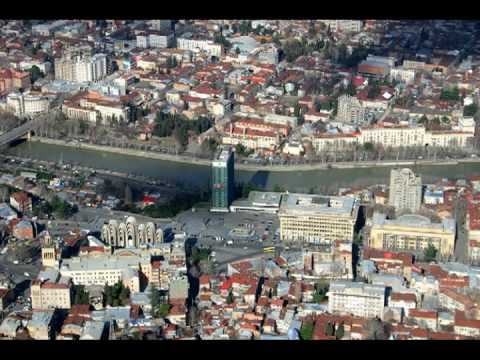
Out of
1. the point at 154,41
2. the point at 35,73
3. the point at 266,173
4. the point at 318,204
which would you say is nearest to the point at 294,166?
the point at 266,173

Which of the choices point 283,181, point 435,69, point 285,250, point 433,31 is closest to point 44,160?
point 283,181

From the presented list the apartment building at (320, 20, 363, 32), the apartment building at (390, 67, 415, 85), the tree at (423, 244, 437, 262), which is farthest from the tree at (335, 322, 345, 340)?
the apartment building at (320, 20, 363, 32)

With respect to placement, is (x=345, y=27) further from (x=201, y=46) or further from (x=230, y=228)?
(x=230, y=228)

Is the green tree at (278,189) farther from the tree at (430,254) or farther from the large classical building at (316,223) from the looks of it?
the tree at (430,254)

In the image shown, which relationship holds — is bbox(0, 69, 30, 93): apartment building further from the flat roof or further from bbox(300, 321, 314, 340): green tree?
bbox(300, 321, 314, 340): green tree

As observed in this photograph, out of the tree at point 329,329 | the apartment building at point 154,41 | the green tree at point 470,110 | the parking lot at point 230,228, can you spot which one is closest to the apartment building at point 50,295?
the parking lot at point 230,228
